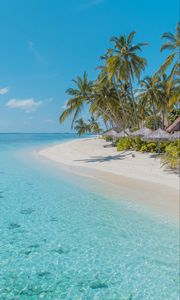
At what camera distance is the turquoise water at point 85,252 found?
3670 mm

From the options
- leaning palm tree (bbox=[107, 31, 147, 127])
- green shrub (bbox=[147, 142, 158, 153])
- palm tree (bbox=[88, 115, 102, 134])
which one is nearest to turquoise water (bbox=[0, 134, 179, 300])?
green shrub (bbox=[147, 142, 158, 153])

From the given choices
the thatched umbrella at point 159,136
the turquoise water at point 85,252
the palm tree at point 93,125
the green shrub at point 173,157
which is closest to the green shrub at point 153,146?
the thatched umbrella at point 159,136

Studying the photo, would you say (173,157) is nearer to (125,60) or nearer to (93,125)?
(125,60)

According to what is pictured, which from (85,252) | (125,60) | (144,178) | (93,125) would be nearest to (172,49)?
(125,60)

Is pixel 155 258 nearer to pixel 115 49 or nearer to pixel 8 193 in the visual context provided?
pixel 8 193

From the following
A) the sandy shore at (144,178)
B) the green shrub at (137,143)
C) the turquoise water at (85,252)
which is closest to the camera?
the turquoise water at (85,252)

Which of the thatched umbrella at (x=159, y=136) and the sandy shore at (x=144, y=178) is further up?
the thatched umbrella at (x=159, y=136)

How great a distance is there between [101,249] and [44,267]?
1281 mm

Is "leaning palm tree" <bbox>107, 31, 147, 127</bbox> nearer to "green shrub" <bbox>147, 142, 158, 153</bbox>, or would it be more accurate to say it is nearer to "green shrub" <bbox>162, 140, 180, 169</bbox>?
"green shrub" <bbox>147, 142, 158, 153</bbox>

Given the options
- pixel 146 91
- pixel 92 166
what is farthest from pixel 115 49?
pixel 92 166

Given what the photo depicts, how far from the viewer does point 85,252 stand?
4.77m

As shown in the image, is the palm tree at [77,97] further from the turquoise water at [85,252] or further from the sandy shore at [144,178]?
the turquoise water at [85,252]

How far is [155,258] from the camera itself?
452cm

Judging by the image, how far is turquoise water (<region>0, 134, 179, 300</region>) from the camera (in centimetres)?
367
